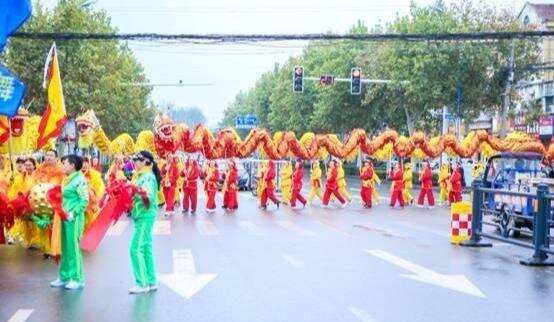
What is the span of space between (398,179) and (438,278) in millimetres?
16940

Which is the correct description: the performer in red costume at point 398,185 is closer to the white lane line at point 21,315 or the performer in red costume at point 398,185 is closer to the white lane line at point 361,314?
the white lane line at point 361,314

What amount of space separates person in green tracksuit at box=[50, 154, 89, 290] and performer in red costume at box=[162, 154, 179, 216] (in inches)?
532

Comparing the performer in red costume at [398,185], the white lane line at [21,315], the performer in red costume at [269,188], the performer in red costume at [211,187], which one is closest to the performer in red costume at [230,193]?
the performer in red costume at [211,187]

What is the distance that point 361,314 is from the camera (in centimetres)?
945

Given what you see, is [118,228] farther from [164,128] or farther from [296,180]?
[296,180]

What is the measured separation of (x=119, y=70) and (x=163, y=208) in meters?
25.8

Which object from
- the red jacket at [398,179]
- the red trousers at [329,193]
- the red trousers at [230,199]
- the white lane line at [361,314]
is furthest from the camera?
the red jacket at [398,179]

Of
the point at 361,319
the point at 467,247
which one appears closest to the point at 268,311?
the point at 361,319

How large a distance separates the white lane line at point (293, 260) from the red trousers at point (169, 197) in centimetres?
1035

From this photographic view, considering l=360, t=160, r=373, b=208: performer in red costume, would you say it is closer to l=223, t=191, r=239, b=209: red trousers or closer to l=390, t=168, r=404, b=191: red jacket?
l=390, t=168, r=404, b=191: red jacket

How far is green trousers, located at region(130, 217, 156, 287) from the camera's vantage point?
34.3 feet

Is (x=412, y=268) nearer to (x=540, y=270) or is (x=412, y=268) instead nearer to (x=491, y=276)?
(x=491, y=276)

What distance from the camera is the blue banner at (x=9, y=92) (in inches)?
374

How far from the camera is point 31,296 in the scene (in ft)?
34.0
